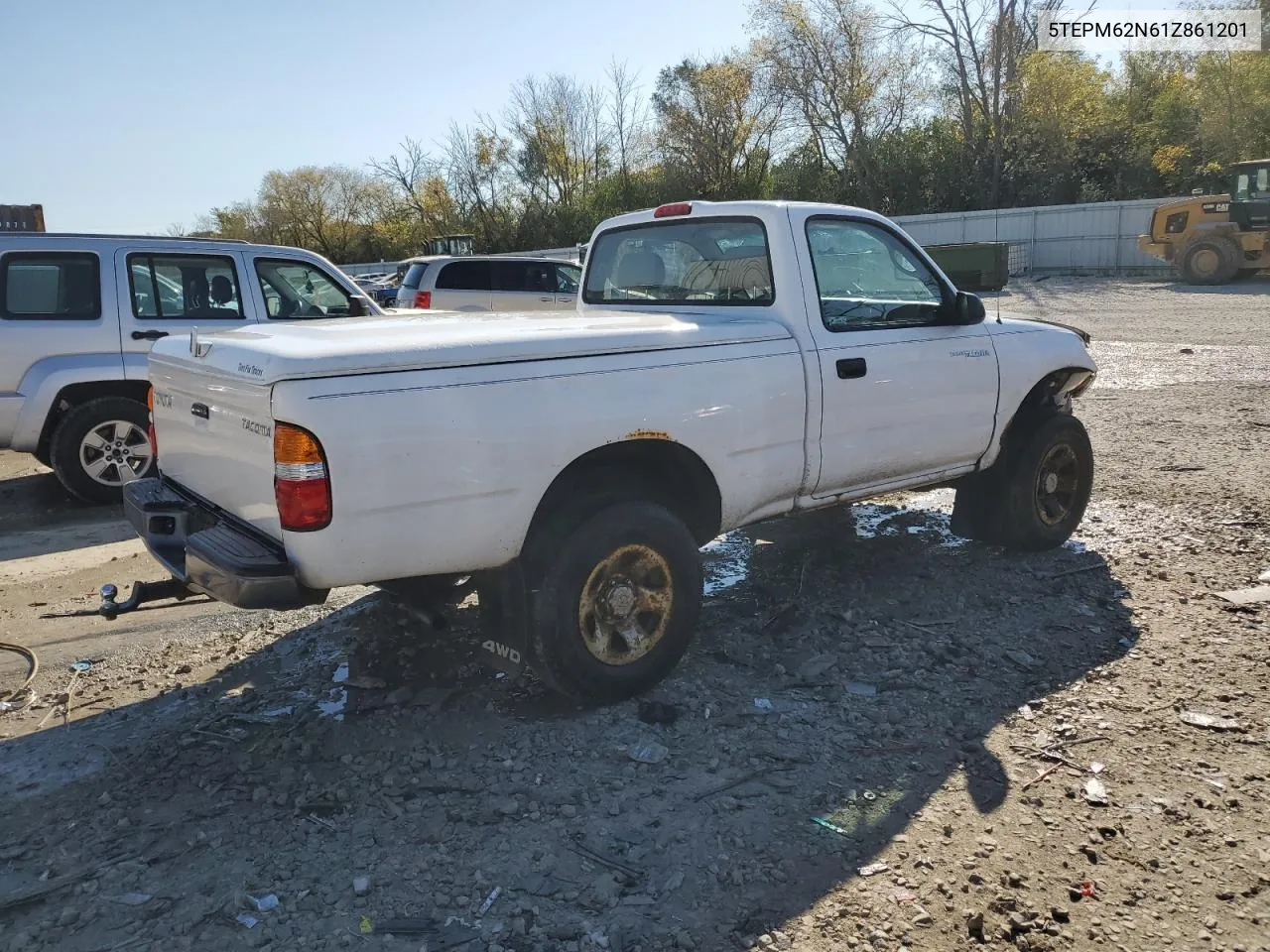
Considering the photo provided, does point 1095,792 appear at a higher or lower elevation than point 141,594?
lower

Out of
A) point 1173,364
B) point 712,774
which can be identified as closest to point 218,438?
point 712,774

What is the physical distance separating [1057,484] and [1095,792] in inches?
111

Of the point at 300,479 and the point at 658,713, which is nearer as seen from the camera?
the point at 300,479

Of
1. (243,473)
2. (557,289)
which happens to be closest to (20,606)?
(243,473)

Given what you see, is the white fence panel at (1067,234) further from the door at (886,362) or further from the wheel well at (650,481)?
the wheel well at (650,481)

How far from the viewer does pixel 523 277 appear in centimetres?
1664

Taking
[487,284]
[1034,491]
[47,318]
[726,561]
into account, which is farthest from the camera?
[487,284]

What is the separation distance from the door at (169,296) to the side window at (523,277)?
8485 millimetres

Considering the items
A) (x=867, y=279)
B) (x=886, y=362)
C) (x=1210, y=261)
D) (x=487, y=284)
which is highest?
(x=1210, y=261)

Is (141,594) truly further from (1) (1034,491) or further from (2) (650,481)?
(1) (1034,491)

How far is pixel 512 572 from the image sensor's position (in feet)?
12.2

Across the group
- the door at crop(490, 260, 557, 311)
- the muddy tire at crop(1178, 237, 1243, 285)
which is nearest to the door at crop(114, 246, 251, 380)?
the door at crop(490, 260, 557, 311)

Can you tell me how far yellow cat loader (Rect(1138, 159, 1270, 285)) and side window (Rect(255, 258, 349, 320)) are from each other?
2209cm

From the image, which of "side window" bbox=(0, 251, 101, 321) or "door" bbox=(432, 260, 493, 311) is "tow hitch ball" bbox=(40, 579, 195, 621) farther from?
"door" bbox=(432, 260, 493, 311)
